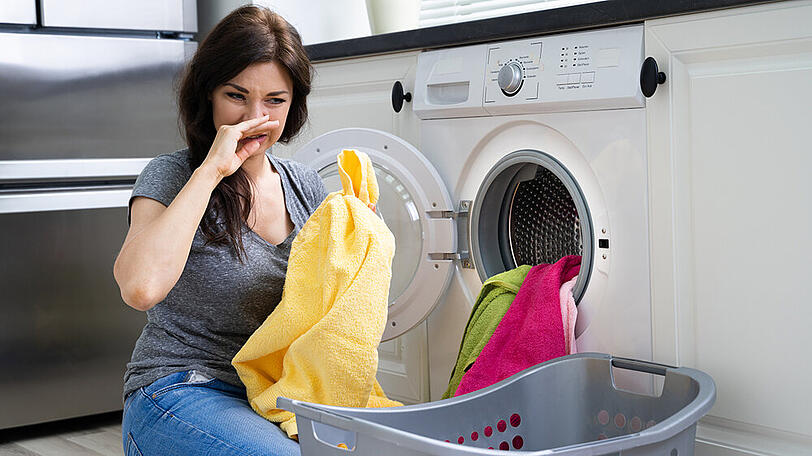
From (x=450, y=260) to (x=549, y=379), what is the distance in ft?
1.30

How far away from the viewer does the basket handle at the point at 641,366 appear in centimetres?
133

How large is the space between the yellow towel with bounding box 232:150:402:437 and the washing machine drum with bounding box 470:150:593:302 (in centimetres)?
39

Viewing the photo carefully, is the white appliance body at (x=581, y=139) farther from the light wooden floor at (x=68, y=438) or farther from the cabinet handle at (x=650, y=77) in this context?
the light wooden floor at (x=68, y=438)

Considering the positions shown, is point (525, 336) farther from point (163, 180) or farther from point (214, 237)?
point (163, 180)

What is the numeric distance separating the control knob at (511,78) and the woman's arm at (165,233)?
0.53m

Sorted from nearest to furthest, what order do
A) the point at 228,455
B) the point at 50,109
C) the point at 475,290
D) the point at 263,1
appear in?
1. the point at 228,455
2. the point at 475,290
3. the point at 50,109
4. the point at 263,1

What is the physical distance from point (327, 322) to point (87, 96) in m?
1.34

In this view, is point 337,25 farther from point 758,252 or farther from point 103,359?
Answer: point 758,252

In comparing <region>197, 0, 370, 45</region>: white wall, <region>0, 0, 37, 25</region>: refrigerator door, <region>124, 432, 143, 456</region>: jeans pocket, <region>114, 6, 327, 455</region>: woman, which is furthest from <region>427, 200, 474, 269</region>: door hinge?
<region>0, 0, 37, 25</region>: refrigerator door

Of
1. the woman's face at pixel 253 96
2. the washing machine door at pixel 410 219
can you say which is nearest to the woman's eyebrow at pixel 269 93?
the woman's face at pixel 253 96

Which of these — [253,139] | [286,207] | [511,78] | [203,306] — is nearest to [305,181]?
[286,207]

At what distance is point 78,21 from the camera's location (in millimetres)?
2242

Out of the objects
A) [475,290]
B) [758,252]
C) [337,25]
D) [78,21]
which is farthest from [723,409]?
[78,21]

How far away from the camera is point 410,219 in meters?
1.76
